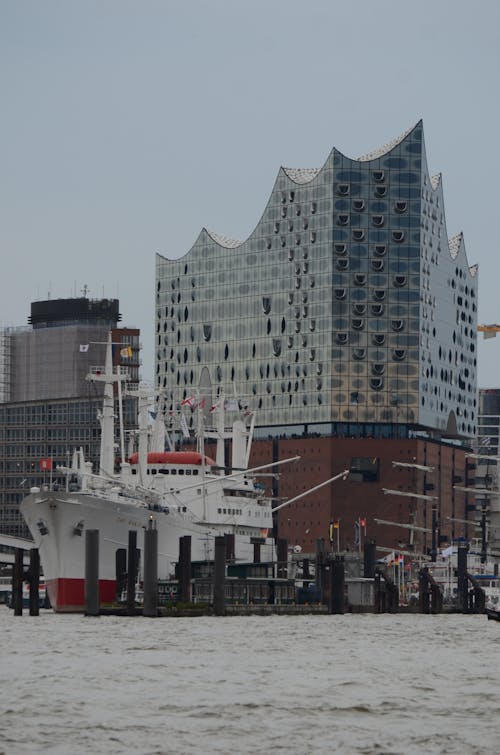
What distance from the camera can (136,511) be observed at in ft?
470

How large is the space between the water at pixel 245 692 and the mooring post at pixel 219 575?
15.1 metres

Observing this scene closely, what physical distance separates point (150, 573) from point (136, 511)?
1034 inches

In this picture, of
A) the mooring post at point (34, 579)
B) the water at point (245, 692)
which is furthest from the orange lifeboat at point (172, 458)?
the water at point (245, 692)

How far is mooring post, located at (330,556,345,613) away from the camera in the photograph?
132000 mm

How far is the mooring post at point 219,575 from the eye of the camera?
11969 centimetres

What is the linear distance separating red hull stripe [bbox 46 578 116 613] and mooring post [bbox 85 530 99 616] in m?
14.8

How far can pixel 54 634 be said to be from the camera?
10081 centimetres

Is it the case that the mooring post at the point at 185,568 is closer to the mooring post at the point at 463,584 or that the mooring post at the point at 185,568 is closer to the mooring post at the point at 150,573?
the mooring post at the point at 150,573

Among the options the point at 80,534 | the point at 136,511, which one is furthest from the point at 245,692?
the point at 136,511

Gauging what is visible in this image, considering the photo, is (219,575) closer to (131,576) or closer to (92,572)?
(131,576)

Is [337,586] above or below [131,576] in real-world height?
below

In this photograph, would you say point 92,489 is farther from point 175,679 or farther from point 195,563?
point 175,679

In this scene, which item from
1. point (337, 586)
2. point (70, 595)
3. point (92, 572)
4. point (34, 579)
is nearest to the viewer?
point (92, 572)

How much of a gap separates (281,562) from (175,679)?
7851 cm
